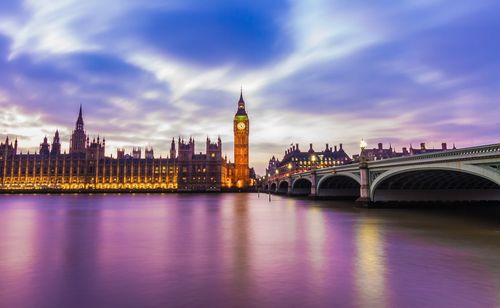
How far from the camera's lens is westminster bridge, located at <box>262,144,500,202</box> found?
26516 millimetres

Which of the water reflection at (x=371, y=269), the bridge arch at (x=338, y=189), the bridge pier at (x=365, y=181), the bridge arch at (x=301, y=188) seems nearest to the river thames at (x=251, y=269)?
the water reflection at (x=371, y=269)

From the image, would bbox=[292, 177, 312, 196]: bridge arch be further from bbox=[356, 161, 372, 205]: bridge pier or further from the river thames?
the river thames

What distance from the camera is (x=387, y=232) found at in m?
23.7

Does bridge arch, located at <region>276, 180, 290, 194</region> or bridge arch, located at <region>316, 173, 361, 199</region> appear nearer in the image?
bridge arch, located at <region>316, 173, 361, 199</region>

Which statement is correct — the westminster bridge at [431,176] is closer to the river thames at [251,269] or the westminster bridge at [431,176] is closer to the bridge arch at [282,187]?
the river thames at [251,269]

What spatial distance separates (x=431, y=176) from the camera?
138 feet

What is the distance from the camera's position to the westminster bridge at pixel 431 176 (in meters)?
26.5

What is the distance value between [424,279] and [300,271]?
4.23 metres

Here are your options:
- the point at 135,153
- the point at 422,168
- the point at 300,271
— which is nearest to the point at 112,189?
the point at 135,153

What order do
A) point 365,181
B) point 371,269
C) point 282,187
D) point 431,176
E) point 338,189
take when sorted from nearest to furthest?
point 371,269 < point 431,176 < point 365,181 < point 338,189 < point 282,187

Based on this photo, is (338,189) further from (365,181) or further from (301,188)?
(365,181)

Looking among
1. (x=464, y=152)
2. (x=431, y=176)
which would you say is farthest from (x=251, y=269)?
(x=431, y=176)

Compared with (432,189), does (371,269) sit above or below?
below

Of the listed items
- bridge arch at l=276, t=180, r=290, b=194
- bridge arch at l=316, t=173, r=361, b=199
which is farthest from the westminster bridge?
bridge arch at l=276, t=180, r=290, b=194
